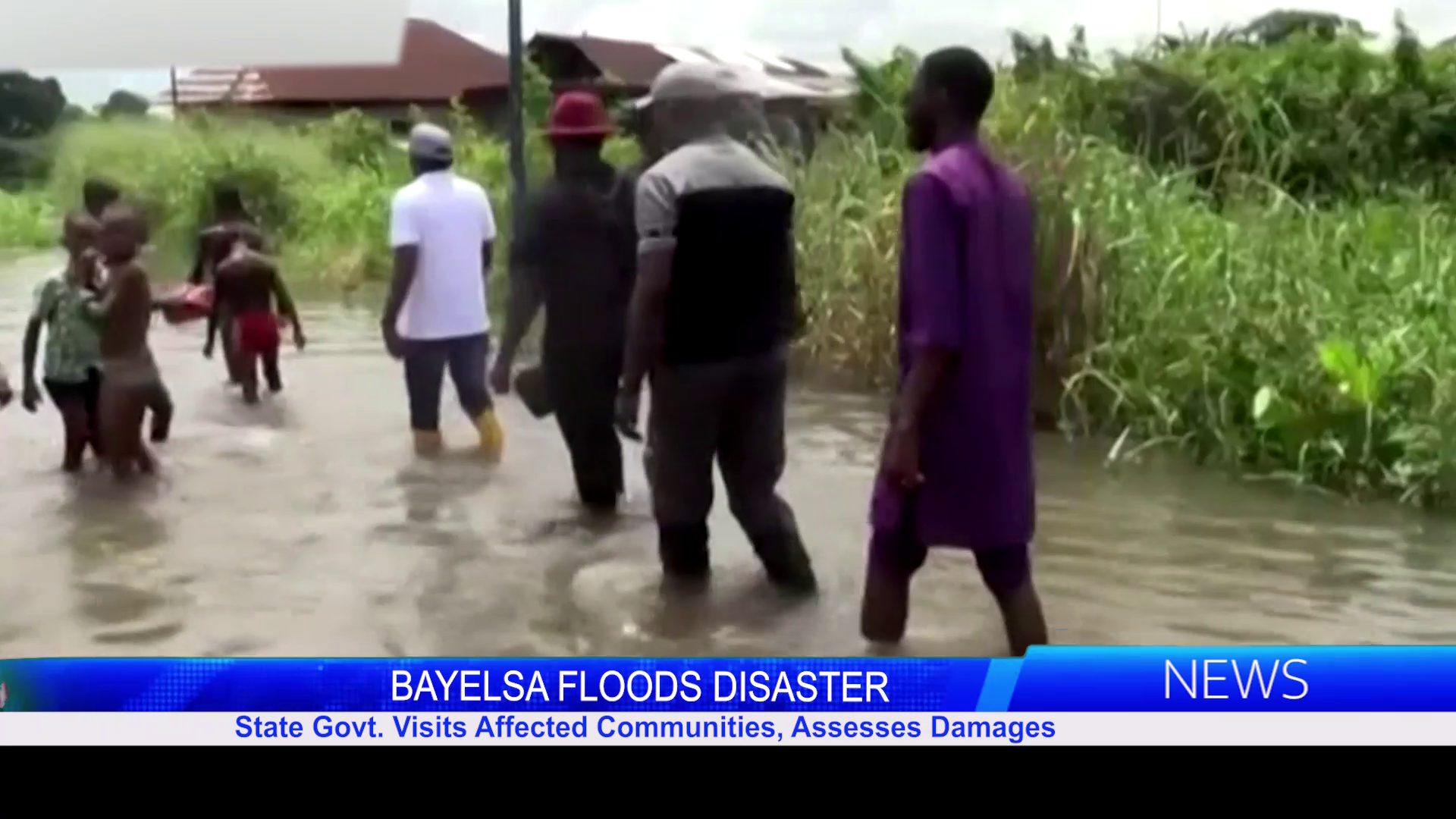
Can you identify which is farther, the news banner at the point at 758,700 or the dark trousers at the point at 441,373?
the dark trousers at the point at 441,373

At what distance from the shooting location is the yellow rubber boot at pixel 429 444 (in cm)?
211

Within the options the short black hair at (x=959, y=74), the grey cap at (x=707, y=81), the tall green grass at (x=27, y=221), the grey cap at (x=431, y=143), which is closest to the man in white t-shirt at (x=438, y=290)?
the grey cap at (x=431, y=143)

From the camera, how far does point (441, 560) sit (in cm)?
217

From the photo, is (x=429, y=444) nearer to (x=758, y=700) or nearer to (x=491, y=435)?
(x=491, y=435)

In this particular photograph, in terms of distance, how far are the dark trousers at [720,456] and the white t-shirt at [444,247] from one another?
9.3 inches

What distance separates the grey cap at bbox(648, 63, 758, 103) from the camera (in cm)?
213

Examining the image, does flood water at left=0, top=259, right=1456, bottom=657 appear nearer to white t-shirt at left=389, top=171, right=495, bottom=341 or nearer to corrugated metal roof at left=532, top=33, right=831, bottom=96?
white t-shirt at left=389, top=171, right=495, bottom=341

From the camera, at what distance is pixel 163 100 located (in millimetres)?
2088

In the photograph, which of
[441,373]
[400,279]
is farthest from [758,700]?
[400,279]

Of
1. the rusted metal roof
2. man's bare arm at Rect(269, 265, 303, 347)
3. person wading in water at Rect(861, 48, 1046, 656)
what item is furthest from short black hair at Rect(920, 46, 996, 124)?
man's bare arm at Rect(269, 265, 303, 347)

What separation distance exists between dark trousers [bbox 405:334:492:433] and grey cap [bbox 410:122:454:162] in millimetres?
199

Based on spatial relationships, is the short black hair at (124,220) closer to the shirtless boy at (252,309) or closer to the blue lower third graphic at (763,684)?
the shirtless boy at (252,309)
